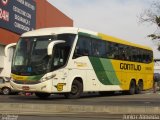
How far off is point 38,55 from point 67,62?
1.59 m

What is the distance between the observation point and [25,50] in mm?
23406

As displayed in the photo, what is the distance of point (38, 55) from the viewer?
22.9 metres

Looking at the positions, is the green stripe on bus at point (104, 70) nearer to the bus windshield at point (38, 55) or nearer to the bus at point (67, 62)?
the bus at point (67, 62)

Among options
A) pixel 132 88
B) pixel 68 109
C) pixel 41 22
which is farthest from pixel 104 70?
pixel 41 22

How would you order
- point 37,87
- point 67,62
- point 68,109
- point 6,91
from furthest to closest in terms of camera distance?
1. point 6,91
2. point 67,62
3. point 37,87
4. point 68,109

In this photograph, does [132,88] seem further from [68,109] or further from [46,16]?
[46,16]

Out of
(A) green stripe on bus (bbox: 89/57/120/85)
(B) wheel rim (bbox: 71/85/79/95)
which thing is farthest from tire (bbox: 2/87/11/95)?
(B) wheel rim (bbox: 71/85/79/95)

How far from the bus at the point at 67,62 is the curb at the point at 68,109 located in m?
5.60

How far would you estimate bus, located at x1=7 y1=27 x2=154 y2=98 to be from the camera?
22.8 meters

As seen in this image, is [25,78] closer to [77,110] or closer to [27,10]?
[77,110]

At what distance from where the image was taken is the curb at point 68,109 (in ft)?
51.7

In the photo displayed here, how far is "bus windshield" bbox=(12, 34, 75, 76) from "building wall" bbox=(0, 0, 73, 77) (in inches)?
733

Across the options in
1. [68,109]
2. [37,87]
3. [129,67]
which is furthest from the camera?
[129,67]

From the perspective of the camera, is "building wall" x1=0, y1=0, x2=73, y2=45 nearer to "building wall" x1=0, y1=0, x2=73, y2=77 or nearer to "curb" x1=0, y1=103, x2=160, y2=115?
"building wall" x1=0, y1=0, x2=73, y2=77
